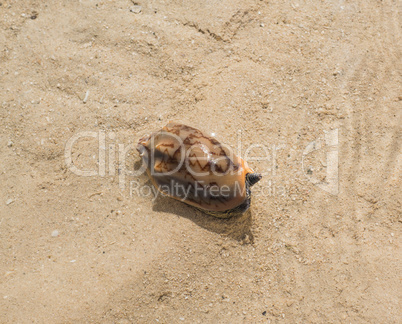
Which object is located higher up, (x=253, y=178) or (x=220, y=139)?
(x=220, y=139)

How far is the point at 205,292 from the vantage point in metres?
3.09

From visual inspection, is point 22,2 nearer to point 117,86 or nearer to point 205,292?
point 117,86

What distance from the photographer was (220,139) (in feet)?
11.2

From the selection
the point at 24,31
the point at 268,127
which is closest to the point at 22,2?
the point at 24,31

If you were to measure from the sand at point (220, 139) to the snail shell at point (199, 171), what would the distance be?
20cm

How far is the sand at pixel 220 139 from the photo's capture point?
306 cm

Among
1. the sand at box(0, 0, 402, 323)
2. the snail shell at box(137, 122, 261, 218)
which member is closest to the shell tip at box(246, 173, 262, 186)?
the snail shell at box(137, 122, 261, 218)

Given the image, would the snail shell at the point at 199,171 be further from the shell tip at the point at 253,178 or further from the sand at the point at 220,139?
the sand at the point at 220,139

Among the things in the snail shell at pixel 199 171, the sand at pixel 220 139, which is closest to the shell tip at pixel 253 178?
the snail shell at pixel 199 171

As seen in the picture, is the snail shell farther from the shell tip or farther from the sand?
the sand

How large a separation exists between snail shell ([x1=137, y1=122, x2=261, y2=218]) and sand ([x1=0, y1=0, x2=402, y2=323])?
20 centimetres

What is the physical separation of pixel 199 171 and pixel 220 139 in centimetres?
58

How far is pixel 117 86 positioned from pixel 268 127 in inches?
72.0

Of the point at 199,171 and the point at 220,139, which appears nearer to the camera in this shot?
the point at 199,171
